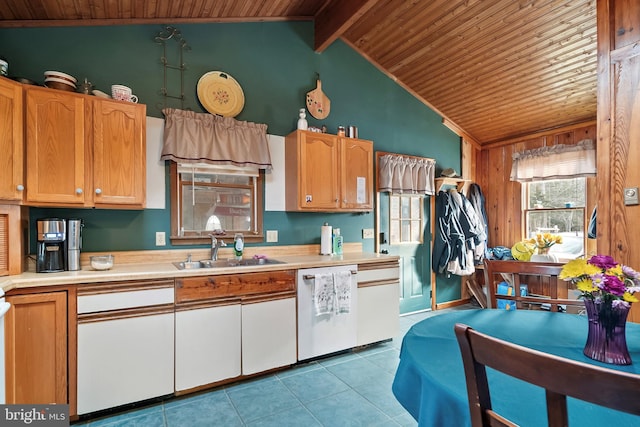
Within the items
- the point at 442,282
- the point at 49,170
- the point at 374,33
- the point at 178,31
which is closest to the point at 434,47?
the point at 374,33

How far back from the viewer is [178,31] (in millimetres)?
2787

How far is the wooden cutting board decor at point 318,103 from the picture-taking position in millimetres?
3432

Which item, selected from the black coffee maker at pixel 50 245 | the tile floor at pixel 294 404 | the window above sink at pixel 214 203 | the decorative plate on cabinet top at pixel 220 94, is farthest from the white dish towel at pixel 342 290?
the black coffee maker at pixel 50 245

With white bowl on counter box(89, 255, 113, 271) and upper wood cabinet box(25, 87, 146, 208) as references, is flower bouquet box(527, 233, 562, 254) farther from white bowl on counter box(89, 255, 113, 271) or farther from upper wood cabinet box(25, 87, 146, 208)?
white bowl on counter box(89, 255, 113, 271)

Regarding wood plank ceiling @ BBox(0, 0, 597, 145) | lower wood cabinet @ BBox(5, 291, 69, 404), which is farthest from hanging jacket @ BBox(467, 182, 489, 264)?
lower wood cabinet @ BBox(5, 291, 69, 404)

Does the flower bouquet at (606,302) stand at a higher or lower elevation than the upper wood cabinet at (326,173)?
lower

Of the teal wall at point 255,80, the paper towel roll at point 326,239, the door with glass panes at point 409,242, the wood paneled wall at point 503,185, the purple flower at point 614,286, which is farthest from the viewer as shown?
the wood paneled wall at point 503,185

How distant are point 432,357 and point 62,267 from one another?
2353mm

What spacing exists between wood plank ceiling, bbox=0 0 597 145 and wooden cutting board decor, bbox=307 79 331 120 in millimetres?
461

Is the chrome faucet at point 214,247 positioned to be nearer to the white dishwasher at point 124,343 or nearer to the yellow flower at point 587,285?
the white dishwasher at point 124,343

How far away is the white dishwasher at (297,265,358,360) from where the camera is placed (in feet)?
8.90

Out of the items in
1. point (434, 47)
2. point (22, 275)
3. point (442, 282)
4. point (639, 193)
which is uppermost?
point (434, 47)

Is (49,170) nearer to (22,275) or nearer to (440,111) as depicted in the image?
(22,275)

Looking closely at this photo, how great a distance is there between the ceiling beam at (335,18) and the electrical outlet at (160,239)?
8.08 feet
